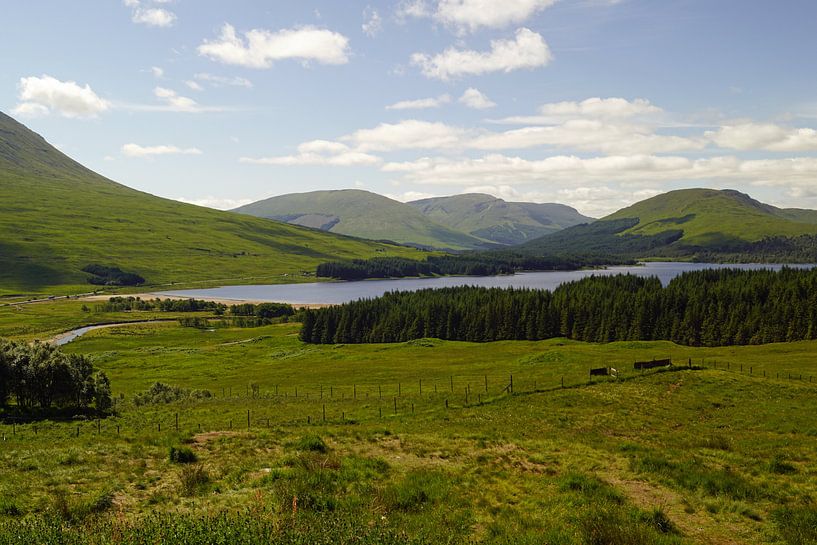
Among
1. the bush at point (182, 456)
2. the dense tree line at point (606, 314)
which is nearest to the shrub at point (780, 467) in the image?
the bush at point (182, 456)

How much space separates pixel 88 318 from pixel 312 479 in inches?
8394

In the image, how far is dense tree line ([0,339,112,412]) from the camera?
50.8 metres

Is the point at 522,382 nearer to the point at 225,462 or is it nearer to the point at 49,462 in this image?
the point at 225,462

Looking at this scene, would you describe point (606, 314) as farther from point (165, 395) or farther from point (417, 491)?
point (417, 491)

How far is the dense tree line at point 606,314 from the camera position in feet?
416

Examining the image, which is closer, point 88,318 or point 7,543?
point 7,543

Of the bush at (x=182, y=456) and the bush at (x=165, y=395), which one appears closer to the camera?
the bush at (x=182, y=456)

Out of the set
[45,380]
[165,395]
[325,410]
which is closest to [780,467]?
[325,410]

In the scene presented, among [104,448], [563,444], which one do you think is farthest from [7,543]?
[563,444]

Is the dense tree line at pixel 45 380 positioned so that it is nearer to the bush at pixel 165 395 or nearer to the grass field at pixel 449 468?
the grass field at pixel 449 468

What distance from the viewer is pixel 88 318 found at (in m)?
196

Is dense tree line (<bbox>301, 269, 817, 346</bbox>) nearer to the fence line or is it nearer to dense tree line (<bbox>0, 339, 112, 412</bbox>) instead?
the fence line

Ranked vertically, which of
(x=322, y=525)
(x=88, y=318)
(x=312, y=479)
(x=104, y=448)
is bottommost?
(x=88, y=318)

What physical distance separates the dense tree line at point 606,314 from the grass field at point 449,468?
81263 mm
